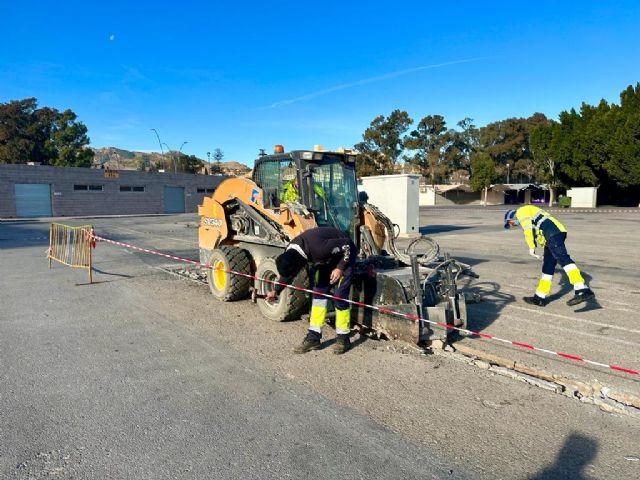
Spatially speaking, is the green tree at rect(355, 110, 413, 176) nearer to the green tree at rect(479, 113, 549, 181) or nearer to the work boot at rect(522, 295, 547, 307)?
the green tree at rect(479, 113, 549, 181)

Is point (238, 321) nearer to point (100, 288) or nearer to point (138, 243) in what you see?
point (100, 288)

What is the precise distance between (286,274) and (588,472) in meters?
3.10

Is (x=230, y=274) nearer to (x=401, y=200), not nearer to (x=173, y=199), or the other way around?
(x=401, y=200)

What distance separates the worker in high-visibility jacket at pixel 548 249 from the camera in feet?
22.4

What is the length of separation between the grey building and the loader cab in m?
33.3

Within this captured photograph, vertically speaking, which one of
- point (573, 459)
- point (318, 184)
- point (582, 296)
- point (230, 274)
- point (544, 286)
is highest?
point (318, 184)

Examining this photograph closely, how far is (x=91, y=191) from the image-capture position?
36.8 meters

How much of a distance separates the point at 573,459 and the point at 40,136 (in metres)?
74.6

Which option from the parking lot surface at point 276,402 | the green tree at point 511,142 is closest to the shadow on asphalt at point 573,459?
the parking lot surface at point 276,402

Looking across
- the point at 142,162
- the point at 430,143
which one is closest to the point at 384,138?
the point at 430,143

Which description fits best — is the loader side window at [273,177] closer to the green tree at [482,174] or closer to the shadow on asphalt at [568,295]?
the shadow on asphalt at [568,295]

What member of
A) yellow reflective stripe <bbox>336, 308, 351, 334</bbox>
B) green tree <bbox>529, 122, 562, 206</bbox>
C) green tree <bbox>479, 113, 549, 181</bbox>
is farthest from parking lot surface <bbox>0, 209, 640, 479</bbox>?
green tree <bbox>479, 113, 549, 181</bbox>

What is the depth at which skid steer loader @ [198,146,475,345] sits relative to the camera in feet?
17.0

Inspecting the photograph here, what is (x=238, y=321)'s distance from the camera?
6.27m
